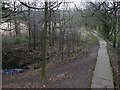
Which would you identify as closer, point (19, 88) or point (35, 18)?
point (19, 88)

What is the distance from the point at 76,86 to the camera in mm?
4691

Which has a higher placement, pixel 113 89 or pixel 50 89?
pixel 113 89

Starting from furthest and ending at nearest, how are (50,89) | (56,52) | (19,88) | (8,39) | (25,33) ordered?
(25,33) < (8,39) < (56,52) < (19,88) < (50,89)

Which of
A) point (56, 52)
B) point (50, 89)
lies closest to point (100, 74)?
point (50, 89)

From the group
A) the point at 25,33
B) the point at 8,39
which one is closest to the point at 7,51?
the point at 8,39

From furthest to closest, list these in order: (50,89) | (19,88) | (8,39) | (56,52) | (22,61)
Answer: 1. (8,39)
2. (56,52)
3. (22,61)
4. (19,88)
5. (50,89)

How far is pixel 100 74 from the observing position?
17.9 feet

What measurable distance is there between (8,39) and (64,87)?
14.4 m

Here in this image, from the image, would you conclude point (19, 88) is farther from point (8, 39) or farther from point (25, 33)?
point (25, 33)

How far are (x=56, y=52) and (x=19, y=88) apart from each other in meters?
8.62

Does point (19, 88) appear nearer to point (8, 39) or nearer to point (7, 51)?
point (7, 51)

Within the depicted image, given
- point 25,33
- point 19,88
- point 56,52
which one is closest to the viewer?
point 19,88

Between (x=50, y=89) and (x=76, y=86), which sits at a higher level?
(x=76, y=86)

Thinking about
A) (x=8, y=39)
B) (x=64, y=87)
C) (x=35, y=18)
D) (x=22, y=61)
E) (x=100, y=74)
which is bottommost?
(x=22, y=61)
